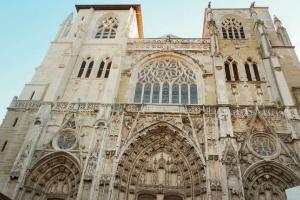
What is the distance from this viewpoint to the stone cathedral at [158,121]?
429 inches

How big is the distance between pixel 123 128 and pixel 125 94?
2.52 meters

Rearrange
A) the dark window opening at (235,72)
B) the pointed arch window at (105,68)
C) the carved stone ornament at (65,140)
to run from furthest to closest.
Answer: the pointed arch window at (105,68), the dark window opening at (235,72), the carved stone ornament at (65,140)

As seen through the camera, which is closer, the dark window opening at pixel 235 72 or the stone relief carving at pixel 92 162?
the stone relief carving at pixel 92 162

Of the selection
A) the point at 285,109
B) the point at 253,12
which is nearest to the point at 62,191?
the point at 285,109

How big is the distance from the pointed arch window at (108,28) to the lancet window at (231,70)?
8012 mm

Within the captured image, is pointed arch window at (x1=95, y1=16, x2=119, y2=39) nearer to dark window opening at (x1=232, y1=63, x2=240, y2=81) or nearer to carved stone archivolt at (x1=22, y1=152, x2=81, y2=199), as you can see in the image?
dark window opening at (x1=232, y1=63, x2=240, y2=81)

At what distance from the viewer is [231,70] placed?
50.3 ft

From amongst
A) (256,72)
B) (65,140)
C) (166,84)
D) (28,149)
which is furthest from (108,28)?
(28,149)

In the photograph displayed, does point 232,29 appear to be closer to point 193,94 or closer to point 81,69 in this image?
point 193,94

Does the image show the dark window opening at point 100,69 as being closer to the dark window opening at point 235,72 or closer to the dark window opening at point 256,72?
the dark window opening at point 235,72

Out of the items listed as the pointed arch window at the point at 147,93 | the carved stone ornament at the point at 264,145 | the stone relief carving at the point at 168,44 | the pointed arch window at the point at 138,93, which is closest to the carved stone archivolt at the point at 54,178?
the pointed arch window at the point at 138,93

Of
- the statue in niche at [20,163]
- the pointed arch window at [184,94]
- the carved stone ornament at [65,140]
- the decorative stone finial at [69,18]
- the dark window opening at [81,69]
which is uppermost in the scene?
the decorative stone finial at [69,18]

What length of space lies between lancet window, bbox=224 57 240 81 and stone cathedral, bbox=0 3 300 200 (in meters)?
0.08

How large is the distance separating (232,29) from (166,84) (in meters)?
7.20
